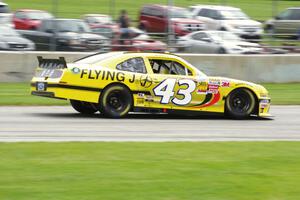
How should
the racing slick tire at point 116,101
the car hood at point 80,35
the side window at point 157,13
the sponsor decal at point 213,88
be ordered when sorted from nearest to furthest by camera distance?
the racing slick tire at point 116,101
the sponsor decal at point 213,88
the car hood at point 80,35
the side window at point 157,13

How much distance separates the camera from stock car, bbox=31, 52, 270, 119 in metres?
15.0

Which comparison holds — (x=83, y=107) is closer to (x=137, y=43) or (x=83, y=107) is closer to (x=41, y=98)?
(x=41, y=98)

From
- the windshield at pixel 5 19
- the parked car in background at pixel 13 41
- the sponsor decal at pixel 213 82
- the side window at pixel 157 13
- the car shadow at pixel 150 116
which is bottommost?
the car shadow at pixel 150 116

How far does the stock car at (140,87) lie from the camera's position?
15.0 metres

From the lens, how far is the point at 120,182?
797 cm

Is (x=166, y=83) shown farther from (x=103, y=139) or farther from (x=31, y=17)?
(x=31, y=17)

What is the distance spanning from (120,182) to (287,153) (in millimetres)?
3263

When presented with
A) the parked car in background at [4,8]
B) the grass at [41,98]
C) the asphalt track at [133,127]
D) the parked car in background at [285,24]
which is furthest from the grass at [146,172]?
the parked car in background at [4,8]

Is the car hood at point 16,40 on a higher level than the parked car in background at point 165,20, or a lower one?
lower

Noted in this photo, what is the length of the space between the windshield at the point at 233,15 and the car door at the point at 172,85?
15640 mm

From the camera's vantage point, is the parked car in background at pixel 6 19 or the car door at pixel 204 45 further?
the car door at pixel 204 45

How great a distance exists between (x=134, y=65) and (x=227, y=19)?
1727cm

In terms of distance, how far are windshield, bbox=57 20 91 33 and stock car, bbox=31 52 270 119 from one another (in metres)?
8.76

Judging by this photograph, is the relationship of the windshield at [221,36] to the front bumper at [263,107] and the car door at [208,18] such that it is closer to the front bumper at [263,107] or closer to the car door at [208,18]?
the car door at [208,18]
